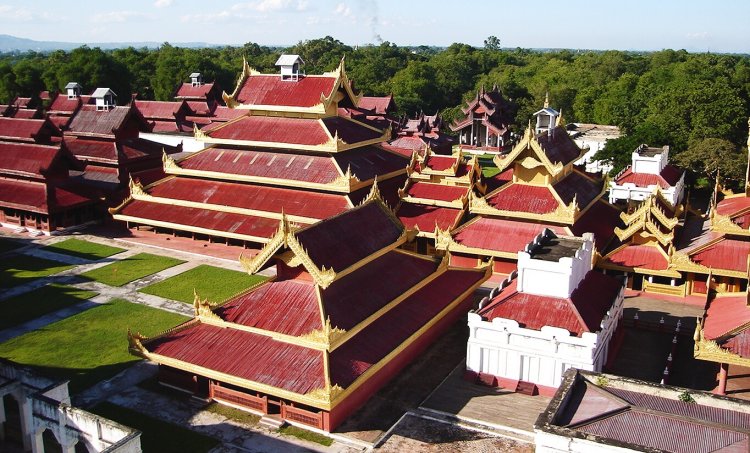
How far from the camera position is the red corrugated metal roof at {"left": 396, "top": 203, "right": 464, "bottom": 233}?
1433 inches

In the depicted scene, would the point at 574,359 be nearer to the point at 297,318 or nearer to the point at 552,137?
the point at 297,318

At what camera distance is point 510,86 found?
9906 cm

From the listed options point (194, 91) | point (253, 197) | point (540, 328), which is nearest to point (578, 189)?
point (540, 328)

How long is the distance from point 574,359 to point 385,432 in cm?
681

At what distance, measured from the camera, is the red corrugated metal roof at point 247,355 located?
65.5 ft

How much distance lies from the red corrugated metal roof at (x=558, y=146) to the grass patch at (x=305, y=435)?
18947 mm

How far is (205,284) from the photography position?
1323 inches

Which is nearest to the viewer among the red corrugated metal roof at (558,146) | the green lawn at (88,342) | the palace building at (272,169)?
the green lawn at (88,342)

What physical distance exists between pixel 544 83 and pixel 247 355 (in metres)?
89.1

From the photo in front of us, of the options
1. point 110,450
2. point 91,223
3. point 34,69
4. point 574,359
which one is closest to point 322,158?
point 91,223

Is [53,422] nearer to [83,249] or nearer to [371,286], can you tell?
[371,286]

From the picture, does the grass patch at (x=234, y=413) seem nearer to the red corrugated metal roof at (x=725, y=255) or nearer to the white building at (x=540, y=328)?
the white building at (x=540, y=328)

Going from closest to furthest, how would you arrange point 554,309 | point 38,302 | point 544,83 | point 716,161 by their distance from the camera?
point 554,309
point 38,302
point 716,161
point 544,83

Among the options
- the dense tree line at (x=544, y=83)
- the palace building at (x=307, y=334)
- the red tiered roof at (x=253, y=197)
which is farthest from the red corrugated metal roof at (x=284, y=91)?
the dense tree line at (x=544, y=83)
